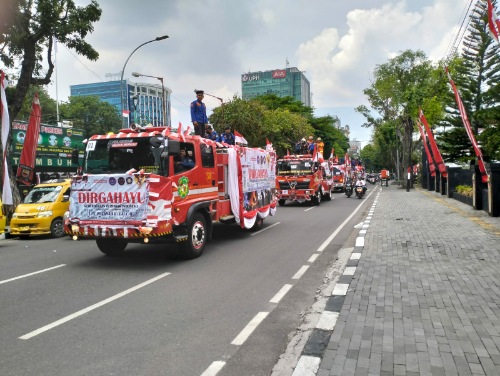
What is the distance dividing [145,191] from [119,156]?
1208 millimetres

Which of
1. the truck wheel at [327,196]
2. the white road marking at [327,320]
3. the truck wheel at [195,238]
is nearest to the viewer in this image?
the white road marking at [327,320]

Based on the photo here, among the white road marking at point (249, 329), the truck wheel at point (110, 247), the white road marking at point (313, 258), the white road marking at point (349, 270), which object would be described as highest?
the truck wheel at point (110, 247)

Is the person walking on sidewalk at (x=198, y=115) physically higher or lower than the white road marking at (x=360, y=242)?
higher

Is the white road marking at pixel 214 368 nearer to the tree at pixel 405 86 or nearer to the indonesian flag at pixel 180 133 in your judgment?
the indonesian flag at pixel 180 133

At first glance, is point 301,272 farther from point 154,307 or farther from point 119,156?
point 119,156

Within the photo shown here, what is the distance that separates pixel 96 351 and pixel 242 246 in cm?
602

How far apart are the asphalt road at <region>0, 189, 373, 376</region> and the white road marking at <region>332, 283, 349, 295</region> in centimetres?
37

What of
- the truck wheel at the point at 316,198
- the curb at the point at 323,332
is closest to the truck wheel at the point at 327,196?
the truck wheel at the point at 316,198

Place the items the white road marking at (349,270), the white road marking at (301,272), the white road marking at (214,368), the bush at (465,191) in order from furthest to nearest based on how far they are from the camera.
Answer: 1. the bush at (465,191)
2. the white road marking at (301,272)
3. the white road marking at (349,270)
4. the white road marking at (214,368)

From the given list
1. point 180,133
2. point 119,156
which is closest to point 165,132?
point 180,133

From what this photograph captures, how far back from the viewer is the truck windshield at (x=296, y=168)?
20359mm

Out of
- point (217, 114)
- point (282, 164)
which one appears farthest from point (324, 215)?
point (217, 114)

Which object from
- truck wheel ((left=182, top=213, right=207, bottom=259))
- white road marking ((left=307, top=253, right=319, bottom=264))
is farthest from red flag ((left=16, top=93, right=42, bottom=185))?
white road marking ((left=307, top=253, right=319, bottom=264))

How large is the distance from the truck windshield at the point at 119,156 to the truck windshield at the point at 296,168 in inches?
522
